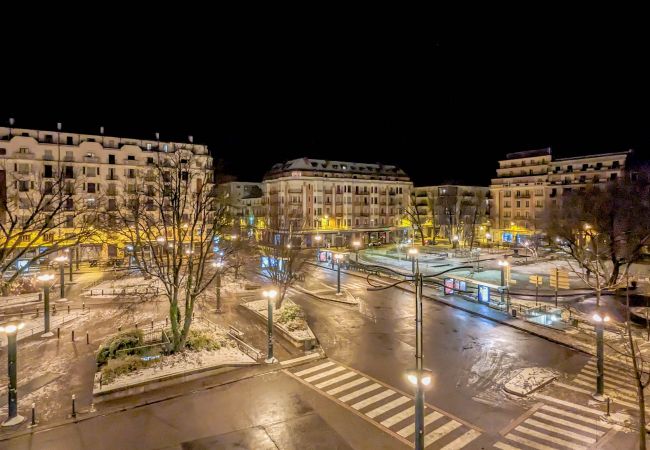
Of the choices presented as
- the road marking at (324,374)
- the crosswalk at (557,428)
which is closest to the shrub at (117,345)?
the road marking at (324,374)

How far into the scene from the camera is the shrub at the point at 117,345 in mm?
19594

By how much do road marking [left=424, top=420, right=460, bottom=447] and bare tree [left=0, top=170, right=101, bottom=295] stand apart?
705 inches

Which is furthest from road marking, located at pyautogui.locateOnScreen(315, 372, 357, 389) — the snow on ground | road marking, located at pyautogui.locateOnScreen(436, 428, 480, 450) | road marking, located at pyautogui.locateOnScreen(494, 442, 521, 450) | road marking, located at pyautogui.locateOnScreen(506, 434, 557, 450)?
road marking, located at pyautogui.locateOnScreen(506, 434, 557, 450)

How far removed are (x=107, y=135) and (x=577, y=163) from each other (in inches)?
3238

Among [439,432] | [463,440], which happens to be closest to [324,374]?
[439,432]

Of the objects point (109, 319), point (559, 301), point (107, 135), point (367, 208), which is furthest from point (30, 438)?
point (367, 208)

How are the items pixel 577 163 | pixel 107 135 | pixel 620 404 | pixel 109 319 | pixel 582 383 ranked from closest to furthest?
pixel 620 404, pixel 582 383, pixel 109 319, pixel 107 135, pixel 577 163

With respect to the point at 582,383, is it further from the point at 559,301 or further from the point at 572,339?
the point at 559,301

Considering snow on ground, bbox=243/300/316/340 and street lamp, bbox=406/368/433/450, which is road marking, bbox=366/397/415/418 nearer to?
street lamp, bbox=406/368/433/450

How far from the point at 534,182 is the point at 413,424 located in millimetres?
74671

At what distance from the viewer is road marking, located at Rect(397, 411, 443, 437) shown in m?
13.5

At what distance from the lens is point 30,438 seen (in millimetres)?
13172

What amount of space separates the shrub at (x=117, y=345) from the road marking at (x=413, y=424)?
1456 centimetres

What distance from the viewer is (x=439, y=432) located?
13.6m
